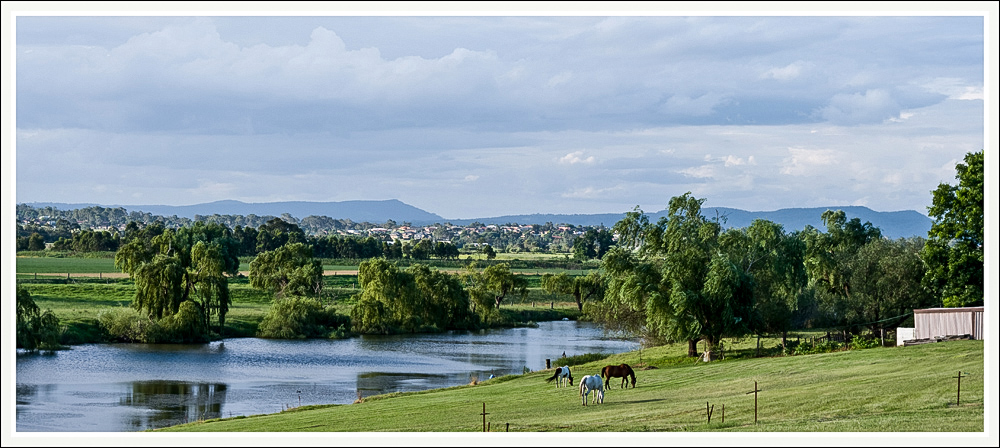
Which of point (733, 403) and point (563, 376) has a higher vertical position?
point (733, 403)

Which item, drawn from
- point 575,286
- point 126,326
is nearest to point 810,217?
point 575,286

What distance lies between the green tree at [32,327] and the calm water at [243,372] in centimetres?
122

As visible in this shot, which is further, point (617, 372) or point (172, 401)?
point (172, 401)

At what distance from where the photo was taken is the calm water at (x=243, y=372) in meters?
37.2

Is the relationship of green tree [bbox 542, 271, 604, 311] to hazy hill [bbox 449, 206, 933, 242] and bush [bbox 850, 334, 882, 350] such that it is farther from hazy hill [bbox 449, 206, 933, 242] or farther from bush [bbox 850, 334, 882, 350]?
bush [bbox 850, 334, 882, 350]

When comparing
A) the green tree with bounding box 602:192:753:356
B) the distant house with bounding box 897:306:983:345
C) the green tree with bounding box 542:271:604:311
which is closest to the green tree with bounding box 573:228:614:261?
the green tree with bounding box 542:271:604:311

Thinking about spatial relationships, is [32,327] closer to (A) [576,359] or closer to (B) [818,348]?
(A) [576,359]

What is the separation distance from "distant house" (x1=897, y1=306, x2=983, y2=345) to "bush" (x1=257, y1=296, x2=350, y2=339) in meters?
45.0

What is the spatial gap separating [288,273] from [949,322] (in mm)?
63885

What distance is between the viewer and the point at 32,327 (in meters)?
55.8

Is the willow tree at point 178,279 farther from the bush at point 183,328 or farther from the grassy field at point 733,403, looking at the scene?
the grassy field at point 733,403

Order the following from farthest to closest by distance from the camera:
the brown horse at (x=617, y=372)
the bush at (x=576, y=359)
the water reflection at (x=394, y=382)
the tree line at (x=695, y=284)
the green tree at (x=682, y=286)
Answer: the bush at (x=576, y=359) < the green tree at (x=682, y=286) < the tree line at (x=695, y=284) < the water reflection at (x=394, y=382) < the brown horse at (x=617, y=372)

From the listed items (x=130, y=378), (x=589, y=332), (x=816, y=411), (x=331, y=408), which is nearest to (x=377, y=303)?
(x=589, y=332)


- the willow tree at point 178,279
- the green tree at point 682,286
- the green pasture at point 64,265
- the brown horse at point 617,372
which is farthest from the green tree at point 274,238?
the brown horse at point 617,372
